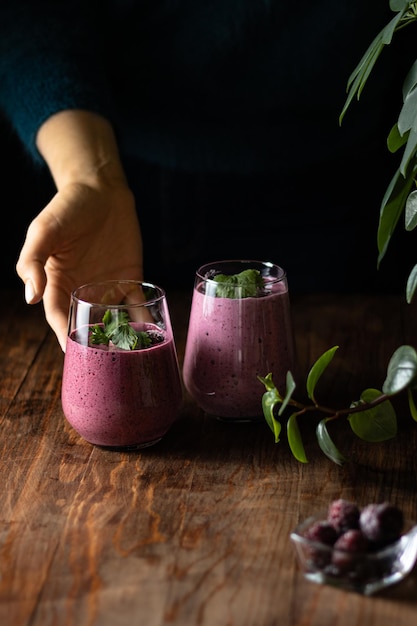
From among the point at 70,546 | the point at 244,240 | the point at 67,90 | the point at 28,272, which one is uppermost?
the point at 67,90

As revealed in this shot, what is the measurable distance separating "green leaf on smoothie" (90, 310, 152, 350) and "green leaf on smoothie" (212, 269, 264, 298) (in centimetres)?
14

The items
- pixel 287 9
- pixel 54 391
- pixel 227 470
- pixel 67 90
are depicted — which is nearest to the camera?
pixel 227 470

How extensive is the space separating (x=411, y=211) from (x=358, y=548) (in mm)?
402

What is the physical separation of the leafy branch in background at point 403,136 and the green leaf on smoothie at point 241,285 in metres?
0.18

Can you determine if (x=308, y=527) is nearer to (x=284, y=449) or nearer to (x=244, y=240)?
(x=284, y=449)

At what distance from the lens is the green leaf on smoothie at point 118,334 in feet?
3.73

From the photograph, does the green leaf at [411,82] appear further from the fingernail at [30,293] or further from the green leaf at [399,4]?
the fingernail at [30,293]

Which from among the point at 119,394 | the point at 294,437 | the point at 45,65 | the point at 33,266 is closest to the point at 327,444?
the point at 294,437

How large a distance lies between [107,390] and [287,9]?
3.19ft

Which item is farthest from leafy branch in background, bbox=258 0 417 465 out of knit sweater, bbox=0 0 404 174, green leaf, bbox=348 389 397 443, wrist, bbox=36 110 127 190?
knit sweater, bbox=0 0 404 174

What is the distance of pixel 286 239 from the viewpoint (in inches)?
79.9

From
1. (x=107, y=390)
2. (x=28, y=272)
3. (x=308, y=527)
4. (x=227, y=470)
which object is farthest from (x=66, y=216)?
(x=308, y=527)

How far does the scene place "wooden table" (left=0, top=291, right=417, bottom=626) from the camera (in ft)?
2.82

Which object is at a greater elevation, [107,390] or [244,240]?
[107,390]
